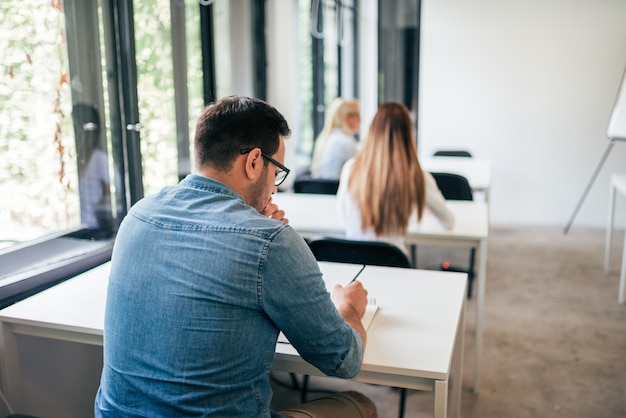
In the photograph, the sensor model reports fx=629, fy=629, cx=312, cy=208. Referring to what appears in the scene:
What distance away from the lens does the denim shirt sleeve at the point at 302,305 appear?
47.6 inches

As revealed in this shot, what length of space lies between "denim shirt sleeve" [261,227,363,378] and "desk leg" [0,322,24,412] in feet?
3.34

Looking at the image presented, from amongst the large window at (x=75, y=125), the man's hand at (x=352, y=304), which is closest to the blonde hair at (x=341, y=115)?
the large window at (x=75, y=125)

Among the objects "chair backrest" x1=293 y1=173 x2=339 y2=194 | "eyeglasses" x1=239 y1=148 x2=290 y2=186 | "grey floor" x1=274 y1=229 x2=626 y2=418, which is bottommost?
"grey floor" x1=274 y1=229 x2=626 y2=418

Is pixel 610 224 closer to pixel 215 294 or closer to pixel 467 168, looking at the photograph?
pixel 467 168

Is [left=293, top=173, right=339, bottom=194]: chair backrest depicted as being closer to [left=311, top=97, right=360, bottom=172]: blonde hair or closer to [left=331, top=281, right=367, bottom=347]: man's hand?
[left=311, top=97, right=360, bottom=172]: blonde hair

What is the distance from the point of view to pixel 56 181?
7.97 feet

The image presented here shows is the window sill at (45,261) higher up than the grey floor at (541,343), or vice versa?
the window sill at (45,261)

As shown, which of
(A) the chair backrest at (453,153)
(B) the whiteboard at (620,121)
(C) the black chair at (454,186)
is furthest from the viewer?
(A) the chair backrest at (453,153)

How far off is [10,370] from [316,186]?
2361mm

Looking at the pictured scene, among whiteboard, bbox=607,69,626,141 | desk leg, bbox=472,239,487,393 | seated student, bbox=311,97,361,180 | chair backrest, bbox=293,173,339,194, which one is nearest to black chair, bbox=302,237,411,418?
desk leg, bbox=472,239,487,393

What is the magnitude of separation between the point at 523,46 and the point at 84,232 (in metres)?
4.74

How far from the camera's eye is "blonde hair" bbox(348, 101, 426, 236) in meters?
2.67

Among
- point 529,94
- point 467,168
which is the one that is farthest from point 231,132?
point 529,94

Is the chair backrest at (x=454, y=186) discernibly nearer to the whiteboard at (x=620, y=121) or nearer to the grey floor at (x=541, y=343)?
the grey floor at (x=541, y=343)
